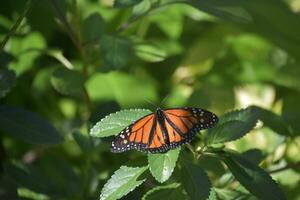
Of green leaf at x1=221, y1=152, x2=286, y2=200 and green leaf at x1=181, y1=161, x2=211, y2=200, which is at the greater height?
green leaf at x1=181, y1=161, x2=211, y2=200

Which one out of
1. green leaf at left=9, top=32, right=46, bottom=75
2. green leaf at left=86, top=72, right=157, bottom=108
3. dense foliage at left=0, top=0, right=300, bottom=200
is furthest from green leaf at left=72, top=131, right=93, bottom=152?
green leaf at left=86, top=72, right=157, bottom=108

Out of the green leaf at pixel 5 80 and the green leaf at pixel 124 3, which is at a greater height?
the green leaf at pixel 124 3

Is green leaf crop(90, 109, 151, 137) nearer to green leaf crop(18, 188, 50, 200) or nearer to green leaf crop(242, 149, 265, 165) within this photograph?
green leaf crop(242, 149, 265, 165)

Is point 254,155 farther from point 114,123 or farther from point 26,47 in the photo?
point 26,47

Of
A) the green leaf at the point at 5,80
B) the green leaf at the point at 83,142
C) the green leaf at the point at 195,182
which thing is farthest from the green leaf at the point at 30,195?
the green leaf at the point at 195,182

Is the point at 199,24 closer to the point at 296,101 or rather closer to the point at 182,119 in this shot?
the point at 296,101

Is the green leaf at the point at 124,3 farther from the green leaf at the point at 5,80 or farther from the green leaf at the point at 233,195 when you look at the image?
the green leaf at the point at 233,195

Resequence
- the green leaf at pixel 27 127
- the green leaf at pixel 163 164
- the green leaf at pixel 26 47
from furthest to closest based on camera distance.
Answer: the green leaf at pixel 26 47 < the green leaf at pixel 27 127 < the green leaf at pixel 163 164
